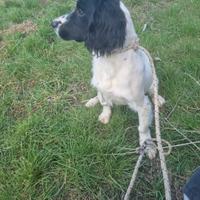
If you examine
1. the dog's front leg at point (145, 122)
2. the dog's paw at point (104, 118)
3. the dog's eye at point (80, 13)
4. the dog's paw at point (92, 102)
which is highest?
the dog's eye at point (80, 13)

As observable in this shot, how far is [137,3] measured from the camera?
446 centimetres

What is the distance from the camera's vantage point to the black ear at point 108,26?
89.4 inches

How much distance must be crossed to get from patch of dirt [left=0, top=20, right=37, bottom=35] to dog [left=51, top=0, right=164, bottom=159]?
1.49 m

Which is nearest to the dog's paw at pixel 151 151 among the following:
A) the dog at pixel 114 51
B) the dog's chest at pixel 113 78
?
the dog at pixel 114 51

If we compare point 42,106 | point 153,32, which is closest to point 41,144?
point 42,106

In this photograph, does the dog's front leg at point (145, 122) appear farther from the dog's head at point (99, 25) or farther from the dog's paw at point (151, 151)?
the dog's head at point (99, 25)

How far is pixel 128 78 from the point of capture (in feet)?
8.09

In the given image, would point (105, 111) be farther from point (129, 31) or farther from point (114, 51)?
point (129, 31)

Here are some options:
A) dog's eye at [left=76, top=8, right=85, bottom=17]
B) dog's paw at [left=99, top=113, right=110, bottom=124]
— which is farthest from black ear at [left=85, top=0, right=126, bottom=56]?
dog's paw at [left=99, top=113, right=110, bottom=124]

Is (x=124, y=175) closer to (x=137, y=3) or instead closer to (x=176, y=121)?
(x=176, y=121)

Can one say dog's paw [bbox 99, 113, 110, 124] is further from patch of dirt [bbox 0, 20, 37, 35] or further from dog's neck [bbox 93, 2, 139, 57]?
patch of dirt [bbox 0, 20, 37, 35]

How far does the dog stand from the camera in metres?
2.29

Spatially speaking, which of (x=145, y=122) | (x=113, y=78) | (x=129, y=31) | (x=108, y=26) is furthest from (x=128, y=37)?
(x=145, y=122)

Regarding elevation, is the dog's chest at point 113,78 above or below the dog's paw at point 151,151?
above
